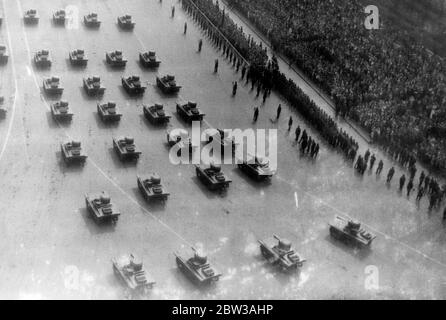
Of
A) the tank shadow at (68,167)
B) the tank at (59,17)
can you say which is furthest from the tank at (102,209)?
the tank at (59,17)

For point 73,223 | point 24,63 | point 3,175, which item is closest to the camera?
point 73,223

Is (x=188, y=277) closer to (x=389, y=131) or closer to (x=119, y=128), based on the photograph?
(x=119, y=128)

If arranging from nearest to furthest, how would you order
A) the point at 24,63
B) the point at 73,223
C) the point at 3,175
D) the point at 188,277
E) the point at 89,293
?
the point at 89,293, the point at 188,277, the point at 73,223, the point at 3,175, the point at 24,63

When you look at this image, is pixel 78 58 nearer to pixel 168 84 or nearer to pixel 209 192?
pixel 168 84

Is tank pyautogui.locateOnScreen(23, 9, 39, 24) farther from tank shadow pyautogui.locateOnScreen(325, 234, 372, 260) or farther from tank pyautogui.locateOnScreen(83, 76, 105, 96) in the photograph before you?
A: tank shadow pyautogui.locateOnScreen(325, 234, 372, 260)

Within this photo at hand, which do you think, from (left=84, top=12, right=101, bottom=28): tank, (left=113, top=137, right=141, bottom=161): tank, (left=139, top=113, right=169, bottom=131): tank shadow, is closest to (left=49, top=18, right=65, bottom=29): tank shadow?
(left=84, top=12, right=101, bottom=28): tank

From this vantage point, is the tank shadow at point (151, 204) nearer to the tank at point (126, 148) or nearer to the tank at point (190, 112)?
the tank at point (126, 148)

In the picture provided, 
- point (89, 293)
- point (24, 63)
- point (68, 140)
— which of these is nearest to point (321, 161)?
point (68, 140)
